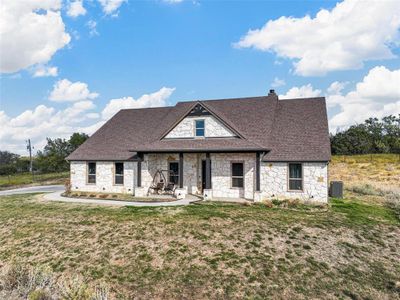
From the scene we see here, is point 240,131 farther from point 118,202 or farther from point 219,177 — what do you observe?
point 118,202

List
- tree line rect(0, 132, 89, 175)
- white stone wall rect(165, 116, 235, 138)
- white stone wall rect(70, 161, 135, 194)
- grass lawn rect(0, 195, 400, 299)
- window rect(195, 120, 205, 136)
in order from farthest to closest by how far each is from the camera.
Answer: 1. tree line rect(0, 132, 89, 175)
2. white stone wall rect(70, 161, 135, 194)
3. window rect(195, 120, 205, 136)
4. white stone wall rect(165, 116, 235, 138)
5. grass lawn rect(0, 195, 400, 299)

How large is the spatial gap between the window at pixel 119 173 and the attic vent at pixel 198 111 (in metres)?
6.23

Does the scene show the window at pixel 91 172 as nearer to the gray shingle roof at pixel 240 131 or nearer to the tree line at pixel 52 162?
the gray shingle roof at pixel 240 131

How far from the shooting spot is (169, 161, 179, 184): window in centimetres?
2091

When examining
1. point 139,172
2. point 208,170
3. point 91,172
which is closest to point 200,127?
point 208,170

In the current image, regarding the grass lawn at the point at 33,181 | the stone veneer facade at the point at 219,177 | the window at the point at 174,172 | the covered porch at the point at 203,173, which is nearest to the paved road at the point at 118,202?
the covered porch at the point at 203,173

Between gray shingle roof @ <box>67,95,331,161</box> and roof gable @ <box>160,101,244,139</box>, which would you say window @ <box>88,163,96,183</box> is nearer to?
gray shingle roof @ <box>67,95,331,161</box>

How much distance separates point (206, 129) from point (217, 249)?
996cm

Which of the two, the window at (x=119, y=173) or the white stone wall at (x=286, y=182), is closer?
the white stone wall at (x=286, y=182)

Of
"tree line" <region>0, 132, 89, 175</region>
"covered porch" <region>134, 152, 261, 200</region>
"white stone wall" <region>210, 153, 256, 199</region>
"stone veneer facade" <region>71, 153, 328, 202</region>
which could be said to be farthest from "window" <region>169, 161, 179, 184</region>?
"tree line" <region>0, 132, 89, 175</region>

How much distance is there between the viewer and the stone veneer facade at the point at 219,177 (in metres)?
17.3

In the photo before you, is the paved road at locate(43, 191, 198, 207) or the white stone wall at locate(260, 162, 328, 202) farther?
the paved road at locate(43, 191, 198, 207)

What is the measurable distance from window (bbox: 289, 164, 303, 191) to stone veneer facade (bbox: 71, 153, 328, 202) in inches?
9.3

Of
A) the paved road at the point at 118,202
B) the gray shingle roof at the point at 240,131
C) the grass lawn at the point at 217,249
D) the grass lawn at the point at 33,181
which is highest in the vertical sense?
the gray shingle roof at the point at 240,131
